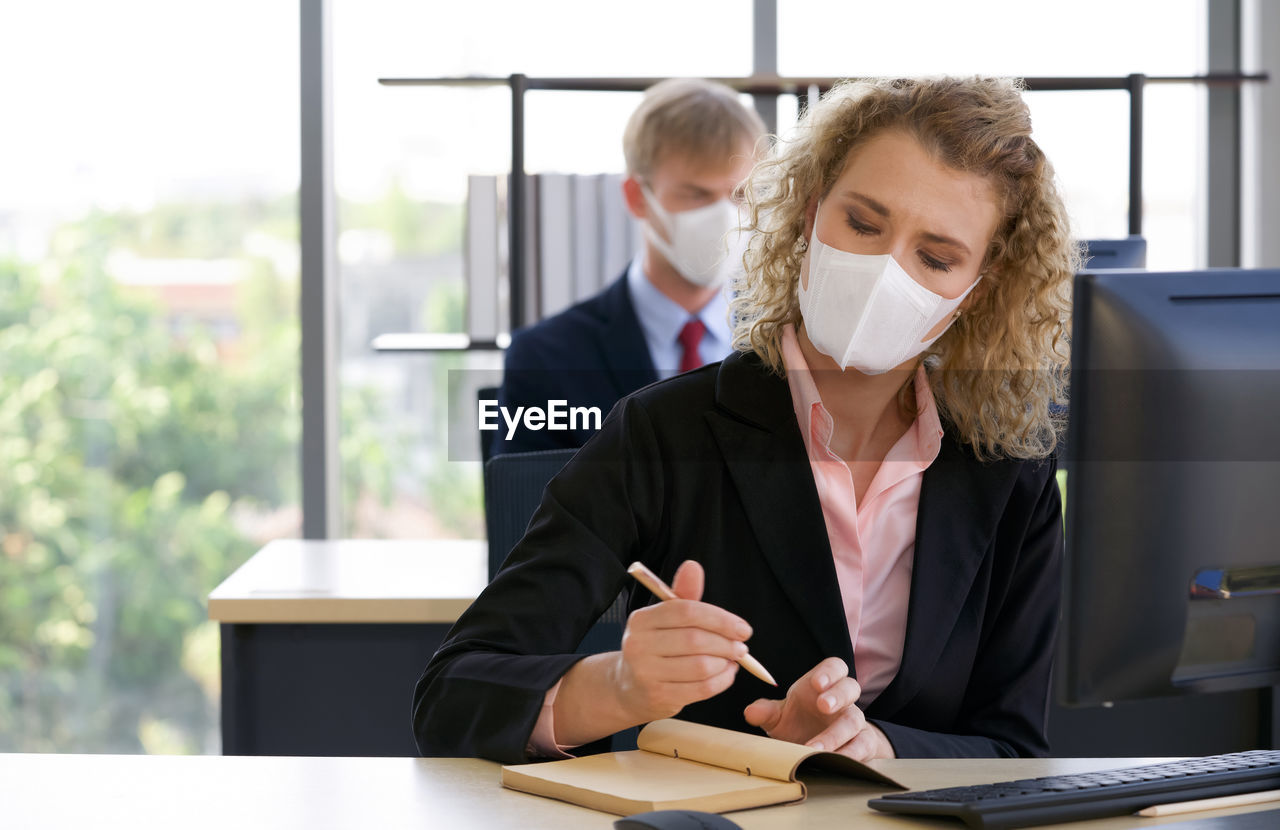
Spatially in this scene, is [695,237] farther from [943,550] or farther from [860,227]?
[943,550]

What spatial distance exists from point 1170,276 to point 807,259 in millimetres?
481

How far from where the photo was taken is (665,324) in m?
2.47

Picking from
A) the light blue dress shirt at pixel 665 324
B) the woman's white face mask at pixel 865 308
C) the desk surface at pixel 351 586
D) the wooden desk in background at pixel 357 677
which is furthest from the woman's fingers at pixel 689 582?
the light blue dress shirt at pixel 665 324

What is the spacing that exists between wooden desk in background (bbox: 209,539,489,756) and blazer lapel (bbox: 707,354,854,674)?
0.79 metres

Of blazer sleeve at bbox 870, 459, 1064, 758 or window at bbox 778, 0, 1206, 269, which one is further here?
window at bbox 778, 0, 1206, 269

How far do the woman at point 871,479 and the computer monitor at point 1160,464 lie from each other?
0.29 m

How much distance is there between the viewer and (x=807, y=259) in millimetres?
1257

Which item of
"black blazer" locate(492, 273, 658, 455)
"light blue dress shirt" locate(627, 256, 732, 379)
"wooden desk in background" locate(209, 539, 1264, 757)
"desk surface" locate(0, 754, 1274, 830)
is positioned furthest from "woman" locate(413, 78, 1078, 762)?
"light blue dress shirt" locate(627, 256, 732, 379)

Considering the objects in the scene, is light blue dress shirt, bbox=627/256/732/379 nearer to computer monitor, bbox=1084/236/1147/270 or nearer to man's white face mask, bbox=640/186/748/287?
man's white face mask, bbox=640/186/748/287

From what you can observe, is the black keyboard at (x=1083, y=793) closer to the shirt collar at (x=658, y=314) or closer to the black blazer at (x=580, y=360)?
the black blazer at (x=580, y=360)

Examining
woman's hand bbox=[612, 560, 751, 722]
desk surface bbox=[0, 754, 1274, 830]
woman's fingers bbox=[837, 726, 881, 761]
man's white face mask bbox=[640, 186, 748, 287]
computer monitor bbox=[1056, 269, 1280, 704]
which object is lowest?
woman's fingers bbox=[837, 726, 881, 761]

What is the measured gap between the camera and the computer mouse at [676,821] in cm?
76

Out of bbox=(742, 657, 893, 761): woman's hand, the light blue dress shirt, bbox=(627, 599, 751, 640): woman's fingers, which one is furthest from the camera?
the light blue dress shirt

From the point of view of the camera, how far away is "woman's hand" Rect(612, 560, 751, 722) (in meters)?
0.88
